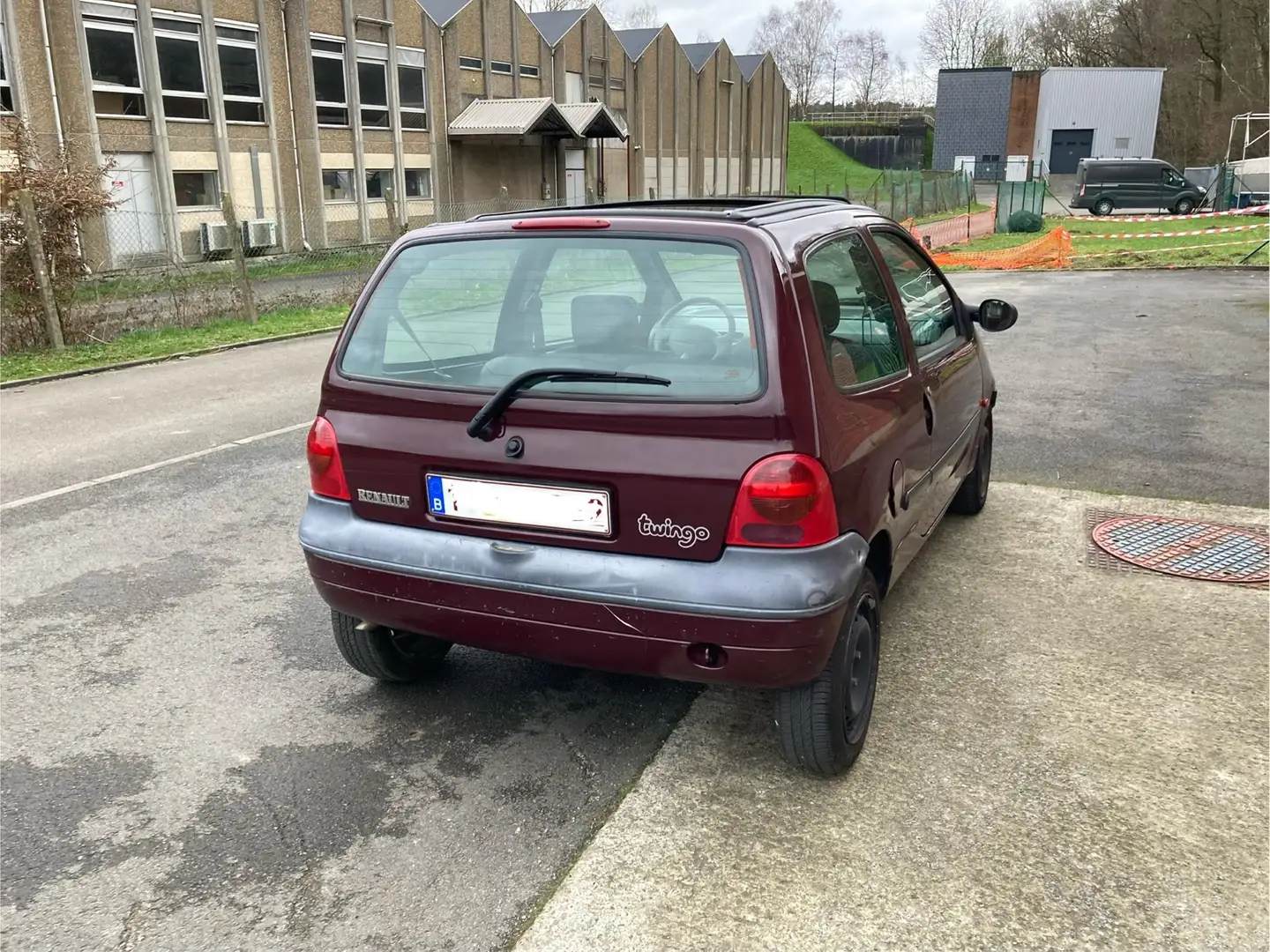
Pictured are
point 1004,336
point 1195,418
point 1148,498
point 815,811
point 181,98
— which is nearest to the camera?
point 815,811

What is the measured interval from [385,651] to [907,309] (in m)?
2.38

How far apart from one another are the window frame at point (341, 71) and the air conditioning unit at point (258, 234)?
4466mm

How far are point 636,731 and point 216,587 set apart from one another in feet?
8.08

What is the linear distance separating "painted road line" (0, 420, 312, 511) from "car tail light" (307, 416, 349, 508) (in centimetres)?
381

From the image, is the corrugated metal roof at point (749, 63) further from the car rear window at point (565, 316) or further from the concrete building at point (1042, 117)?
the car rear window at point (565, 316)

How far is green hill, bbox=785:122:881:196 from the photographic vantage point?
6719cm

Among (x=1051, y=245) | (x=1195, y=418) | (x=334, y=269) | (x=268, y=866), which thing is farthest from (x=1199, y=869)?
(x=1051, y=245)

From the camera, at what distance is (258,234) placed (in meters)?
25.2

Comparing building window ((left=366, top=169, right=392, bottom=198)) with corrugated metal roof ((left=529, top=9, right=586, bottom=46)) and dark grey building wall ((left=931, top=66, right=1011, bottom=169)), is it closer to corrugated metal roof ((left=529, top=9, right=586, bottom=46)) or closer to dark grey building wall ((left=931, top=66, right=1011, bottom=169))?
corrugated metal roof ((left=529, top=9, right=586, bottom=46))

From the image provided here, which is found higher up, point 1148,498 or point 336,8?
point 336,8

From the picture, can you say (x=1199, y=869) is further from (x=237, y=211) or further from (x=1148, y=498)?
(x=237, y=211)

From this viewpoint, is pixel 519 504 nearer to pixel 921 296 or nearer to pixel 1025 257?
pixel 921 296

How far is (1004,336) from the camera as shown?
40.2 feet

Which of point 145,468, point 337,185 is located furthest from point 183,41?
point 145,468
